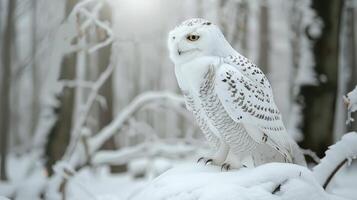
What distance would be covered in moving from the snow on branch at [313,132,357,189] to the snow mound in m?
0.14

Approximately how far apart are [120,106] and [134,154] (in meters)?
17.8

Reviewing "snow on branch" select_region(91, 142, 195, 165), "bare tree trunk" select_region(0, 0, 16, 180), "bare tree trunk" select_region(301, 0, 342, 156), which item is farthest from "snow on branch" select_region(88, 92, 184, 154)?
"bare tree trunk" select_region(0, 0, 16, 180)

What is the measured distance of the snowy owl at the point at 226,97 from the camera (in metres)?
2.22

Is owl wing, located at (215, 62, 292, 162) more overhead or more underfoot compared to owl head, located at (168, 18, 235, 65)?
more underfoot

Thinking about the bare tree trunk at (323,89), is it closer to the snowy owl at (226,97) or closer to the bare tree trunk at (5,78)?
the snowy owl at (226,97)

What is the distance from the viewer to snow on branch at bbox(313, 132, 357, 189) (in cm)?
211

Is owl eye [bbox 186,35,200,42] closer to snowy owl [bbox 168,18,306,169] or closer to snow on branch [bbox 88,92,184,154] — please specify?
snowy owl [bbox 168,18,306,169]

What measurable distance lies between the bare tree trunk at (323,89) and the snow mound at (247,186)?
4.53 m

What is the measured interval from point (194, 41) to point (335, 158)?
2.59 feet

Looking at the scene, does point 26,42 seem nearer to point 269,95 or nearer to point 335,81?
point 335,81

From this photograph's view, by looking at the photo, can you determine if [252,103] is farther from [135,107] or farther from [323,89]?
[323,89]

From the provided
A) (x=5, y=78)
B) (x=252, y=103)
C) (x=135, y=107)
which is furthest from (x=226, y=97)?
(x=5, y=78)

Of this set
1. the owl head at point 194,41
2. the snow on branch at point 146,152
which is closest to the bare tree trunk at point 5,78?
the snow on branch at point 146,152

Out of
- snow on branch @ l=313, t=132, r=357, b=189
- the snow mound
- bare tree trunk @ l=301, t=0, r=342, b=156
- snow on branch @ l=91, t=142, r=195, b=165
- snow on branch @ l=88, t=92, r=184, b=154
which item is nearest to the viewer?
the snow mound
